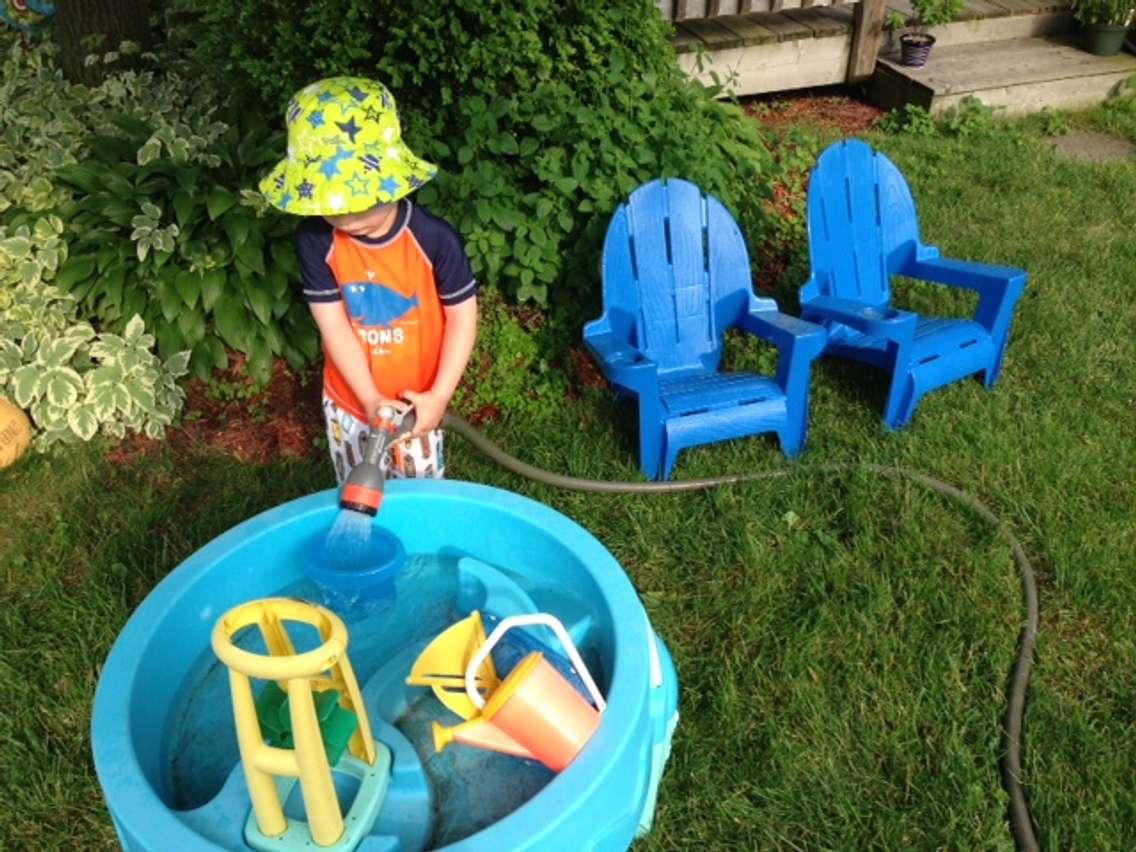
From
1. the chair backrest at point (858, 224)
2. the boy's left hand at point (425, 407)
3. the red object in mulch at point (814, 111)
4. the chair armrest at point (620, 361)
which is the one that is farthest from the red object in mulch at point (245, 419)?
the red object in mulch at point (814, 111)

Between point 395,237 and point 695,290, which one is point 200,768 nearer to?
point 395,237

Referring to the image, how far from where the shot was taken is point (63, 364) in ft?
11.4

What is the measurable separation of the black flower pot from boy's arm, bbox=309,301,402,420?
17.4ft

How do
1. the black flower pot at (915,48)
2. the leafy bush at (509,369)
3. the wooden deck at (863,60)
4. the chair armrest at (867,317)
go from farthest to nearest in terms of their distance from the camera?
the black flower pot at (915,48) < the wooden deck at (863,60) < the leafy bush at (509,369) < the chair armrest at (867,317)

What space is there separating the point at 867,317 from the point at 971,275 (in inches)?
23.7

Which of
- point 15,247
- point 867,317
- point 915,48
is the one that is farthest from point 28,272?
point 915,48

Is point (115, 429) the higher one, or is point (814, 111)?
point (814, 111)

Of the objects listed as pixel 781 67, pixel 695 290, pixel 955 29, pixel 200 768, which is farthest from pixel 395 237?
pixel 955 29

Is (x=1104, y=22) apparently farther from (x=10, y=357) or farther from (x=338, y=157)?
(x=10, y=357)

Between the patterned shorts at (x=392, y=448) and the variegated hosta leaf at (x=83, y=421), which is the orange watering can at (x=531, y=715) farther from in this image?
the variegated hosta leaf at (x=83, y=421)

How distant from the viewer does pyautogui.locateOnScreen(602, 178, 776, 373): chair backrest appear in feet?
11.3

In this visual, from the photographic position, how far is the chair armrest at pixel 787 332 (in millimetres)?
3141

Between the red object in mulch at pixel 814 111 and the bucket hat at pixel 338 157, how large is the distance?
4.40 m

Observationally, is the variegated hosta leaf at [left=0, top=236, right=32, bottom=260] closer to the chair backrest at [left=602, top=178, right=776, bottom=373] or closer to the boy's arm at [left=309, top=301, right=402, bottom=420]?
the boy's arm at [left=309, top=301, right=402, bottom=420]
